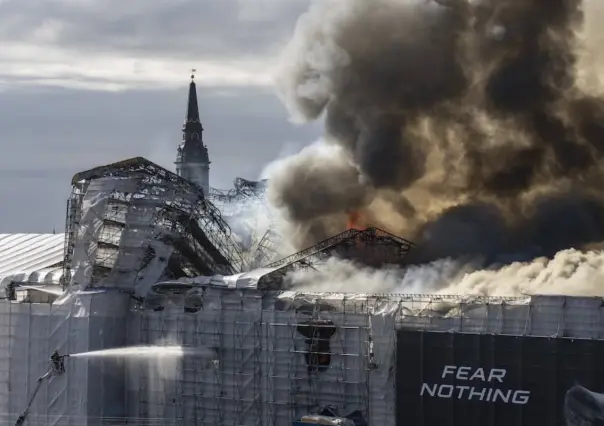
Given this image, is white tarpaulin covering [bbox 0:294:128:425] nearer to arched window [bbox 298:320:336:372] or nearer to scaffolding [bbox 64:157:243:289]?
scaffolding [bbox 64:157:243:289]

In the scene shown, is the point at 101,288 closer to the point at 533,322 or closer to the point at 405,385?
the point at 405,385

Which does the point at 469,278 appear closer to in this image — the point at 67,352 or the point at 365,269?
the point at 365,269

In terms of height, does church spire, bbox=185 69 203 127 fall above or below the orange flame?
above

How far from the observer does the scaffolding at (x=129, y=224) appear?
65812mm

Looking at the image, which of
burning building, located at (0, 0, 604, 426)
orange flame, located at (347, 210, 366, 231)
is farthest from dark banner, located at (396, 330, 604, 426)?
orange flame, located at (347, 210, 366, 231)

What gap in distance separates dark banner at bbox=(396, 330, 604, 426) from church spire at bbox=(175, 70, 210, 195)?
84510 mm

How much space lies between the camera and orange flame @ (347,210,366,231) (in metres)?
80.9

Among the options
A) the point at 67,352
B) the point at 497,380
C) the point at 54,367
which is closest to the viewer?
the point at 497,380

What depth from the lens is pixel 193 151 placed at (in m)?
139

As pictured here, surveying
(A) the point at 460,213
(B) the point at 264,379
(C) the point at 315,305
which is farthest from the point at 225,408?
(A) the point at 460,213

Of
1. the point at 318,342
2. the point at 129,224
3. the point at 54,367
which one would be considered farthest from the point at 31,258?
the point at 318,342

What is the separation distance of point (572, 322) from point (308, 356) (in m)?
15.0

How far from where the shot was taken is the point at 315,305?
194 feet

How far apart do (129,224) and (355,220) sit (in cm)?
2079
